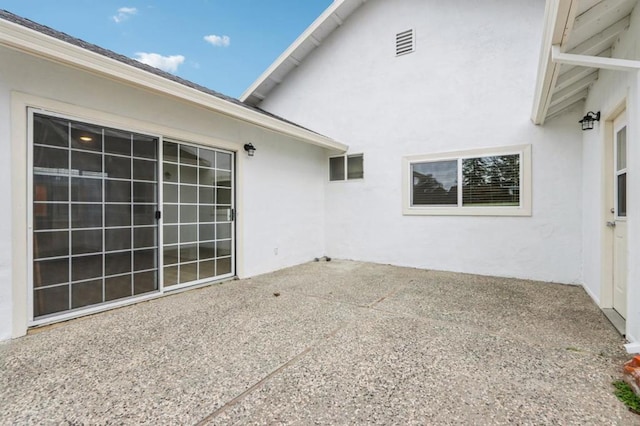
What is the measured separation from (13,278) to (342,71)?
7.27m

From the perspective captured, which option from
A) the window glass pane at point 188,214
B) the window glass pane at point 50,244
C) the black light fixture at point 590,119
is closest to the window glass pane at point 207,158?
the window glass pane at point 188,214

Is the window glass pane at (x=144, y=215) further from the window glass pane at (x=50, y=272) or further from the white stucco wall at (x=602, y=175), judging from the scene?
the white stucco wall at (x=602, y=175)

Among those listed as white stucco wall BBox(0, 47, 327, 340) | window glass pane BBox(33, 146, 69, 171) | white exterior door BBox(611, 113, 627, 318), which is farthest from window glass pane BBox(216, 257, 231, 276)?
white exterior door BBox(611, 113, 627, 318)

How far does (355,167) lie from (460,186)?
2442 millimetres

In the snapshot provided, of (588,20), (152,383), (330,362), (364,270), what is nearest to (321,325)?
(330,362)

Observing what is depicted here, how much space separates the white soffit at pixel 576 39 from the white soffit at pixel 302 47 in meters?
5.27

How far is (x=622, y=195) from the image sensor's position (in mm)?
3484

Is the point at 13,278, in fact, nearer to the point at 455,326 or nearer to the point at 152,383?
the point at 152,383

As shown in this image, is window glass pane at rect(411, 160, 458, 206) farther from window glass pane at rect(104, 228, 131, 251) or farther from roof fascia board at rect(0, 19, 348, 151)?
window glass pane at rect(104, 228, 131, 251)

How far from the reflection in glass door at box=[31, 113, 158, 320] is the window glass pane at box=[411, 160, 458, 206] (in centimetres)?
506

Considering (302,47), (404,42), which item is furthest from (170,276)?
(404,42)

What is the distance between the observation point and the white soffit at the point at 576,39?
2525mm

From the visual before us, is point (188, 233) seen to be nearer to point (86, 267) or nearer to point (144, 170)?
point (144, 170)

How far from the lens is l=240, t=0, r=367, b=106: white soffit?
24.3 feet
